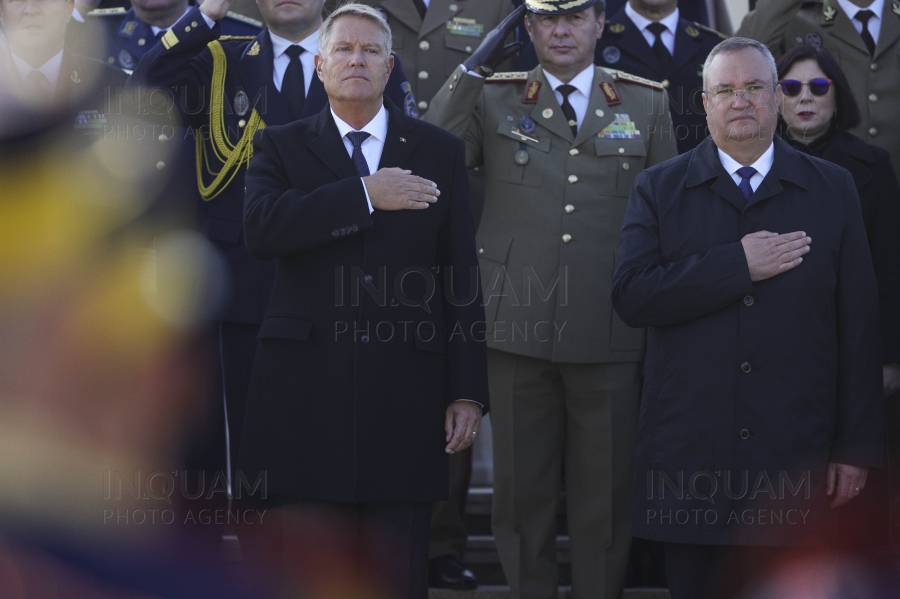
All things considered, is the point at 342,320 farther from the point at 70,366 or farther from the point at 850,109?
the point at 850,109

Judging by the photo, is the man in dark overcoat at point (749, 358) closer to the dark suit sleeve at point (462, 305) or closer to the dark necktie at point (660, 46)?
the dark suit sleeve at point (462, 305)

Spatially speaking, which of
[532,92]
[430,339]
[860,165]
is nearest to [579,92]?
[532,92]

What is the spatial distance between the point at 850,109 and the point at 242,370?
2.28 m

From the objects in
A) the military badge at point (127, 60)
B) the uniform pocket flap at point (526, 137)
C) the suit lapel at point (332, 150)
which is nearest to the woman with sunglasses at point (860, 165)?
the uniform pocket flap at point (526, 137)

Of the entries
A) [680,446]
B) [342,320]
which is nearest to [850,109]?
[680,446]

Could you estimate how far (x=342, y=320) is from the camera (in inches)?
113

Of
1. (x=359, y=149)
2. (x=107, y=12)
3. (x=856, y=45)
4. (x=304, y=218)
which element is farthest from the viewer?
(x=107, y=12)

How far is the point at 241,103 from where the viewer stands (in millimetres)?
3711

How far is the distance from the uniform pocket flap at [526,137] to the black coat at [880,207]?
86cm

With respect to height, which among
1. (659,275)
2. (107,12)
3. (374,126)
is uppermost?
(107,12)

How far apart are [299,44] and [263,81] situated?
0.17 m

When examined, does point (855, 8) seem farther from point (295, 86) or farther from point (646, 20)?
point (295, 86)

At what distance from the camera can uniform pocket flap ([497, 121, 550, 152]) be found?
12.8 ft

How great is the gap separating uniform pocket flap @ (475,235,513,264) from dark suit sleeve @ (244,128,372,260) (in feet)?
3.46
